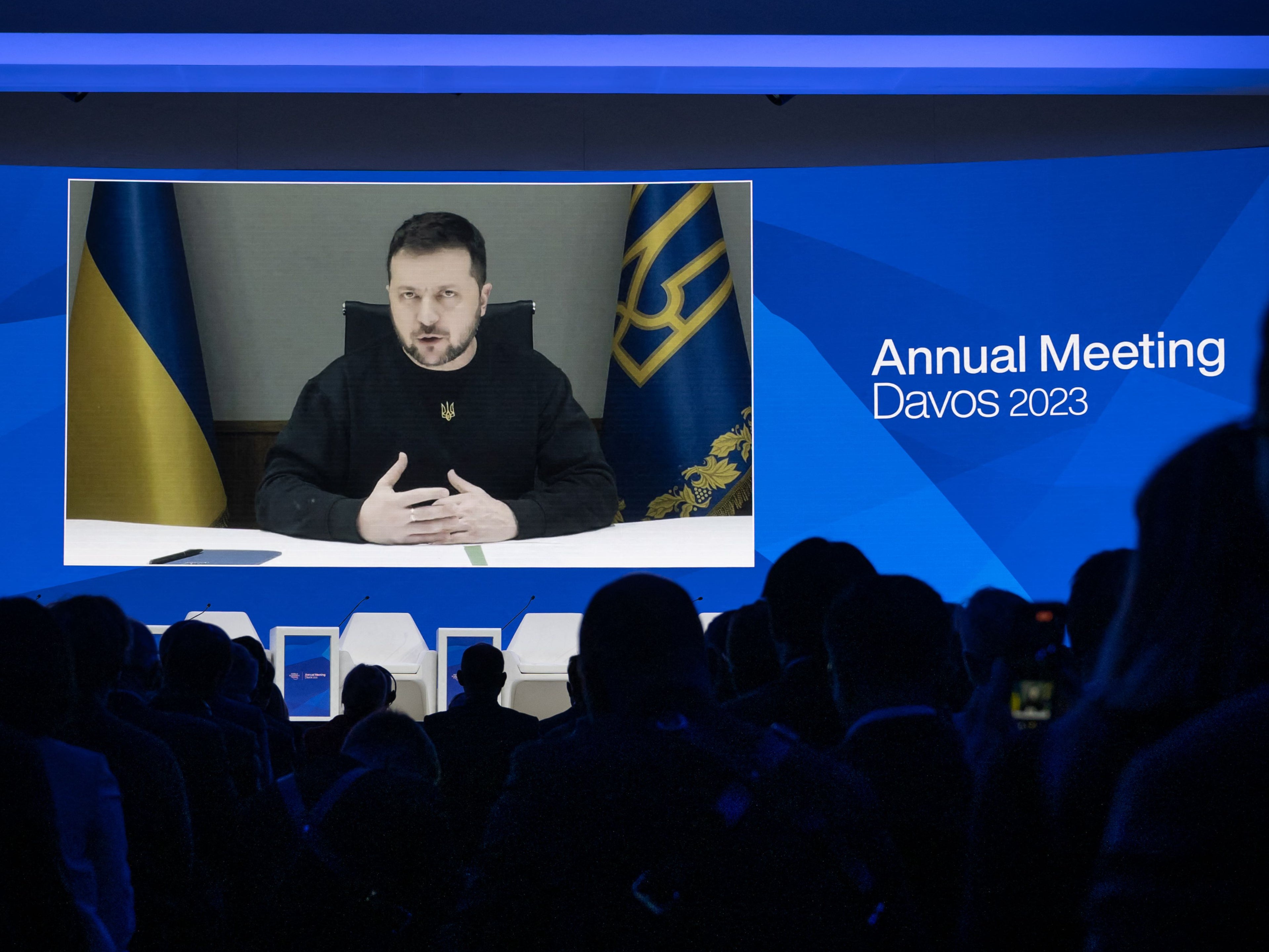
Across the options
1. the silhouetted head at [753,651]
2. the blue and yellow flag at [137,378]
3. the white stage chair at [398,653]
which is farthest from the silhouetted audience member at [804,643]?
the blue and yellow flag at [137,378]

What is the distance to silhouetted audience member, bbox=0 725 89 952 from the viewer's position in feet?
5.96

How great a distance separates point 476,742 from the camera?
3244mm

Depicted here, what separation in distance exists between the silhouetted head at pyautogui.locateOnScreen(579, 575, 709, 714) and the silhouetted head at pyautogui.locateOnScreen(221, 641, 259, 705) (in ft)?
8.01

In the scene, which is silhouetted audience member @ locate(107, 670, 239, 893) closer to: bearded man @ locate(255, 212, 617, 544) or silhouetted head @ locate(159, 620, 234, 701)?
silhouetted head @ locate(159, 620, 234, 701)

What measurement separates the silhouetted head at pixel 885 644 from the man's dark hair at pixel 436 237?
5284mm

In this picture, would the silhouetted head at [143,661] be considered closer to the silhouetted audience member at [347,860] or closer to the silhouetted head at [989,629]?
the silhouetted audience member at [347,860]

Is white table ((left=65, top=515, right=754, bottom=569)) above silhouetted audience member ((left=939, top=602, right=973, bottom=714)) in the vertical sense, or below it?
above

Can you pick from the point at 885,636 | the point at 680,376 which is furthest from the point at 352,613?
the point at 885,636

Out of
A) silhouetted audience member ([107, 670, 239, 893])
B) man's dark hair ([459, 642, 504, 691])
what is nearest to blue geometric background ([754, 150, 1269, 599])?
man's dark hair ([459, 642, 504, 691])

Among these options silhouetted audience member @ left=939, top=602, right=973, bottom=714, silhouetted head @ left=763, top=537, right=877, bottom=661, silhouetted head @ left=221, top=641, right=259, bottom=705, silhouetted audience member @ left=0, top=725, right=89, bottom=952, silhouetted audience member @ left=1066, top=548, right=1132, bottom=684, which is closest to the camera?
silhouetted audience member @ left=0, top=725, right=89, bottom=952

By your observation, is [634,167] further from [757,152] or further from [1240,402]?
[1240,402]

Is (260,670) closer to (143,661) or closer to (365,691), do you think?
(143,661)

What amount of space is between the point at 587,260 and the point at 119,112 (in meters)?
3.22

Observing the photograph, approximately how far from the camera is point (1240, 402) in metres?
6.61
